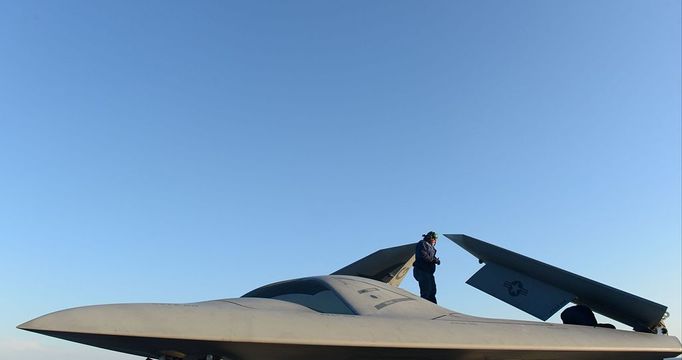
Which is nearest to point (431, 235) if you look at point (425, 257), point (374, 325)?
point (425, 257)

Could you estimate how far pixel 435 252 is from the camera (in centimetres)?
1112

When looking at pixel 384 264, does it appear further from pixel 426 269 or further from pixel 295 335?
pixel 295 335

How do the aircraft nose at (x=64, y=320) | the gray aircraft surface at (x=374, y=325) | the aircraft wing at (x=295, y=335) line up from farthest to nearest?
1. the gray aircraft surface at (x=374, y=325)
2. the aircraft wing at (x=295, y=335)
3. the aircraft nose at (x=64, y=320)

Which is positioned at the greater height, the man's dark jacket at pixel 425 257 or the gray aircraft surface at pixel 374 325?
the man's dark jacket at pixel 425 257

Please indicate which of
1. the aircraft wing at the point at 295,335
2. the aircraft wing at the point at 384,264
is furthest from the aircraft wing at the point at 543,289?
the aircraft wing at the point at 295,335

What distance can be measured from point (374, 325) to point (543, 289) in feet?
16.6

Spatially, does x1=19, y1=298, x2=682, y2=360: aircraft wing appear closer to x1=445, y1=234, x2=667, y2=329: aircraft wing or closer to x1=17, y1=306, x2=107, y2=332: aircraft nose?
x1=17, y1=306, x2=107, y2=332: aircraft nose

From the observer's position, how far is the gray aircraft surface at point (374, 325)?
491 cm

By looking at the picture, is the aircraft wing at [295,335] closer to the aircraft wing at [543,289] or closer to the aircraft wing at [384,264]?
the aircraft wing at [543,289]

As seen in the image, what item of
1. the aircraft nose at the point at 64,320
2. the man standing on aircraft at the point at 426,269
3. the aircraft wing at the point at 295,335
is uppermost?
the man standing on aircraft at the point at 426,269

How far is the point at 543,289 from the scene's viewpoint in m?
9.66

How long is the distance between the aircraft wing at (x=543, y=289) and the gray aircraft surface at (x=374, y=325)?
20 millimetres

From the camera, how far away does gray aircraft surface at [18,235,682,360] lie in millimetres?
4910

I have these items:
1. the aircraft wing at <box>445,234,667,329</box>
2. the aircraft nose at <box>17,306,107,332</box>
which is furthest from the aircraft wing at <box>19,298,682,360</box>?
the aircraft wing at <box>445,234,667,329</box>
